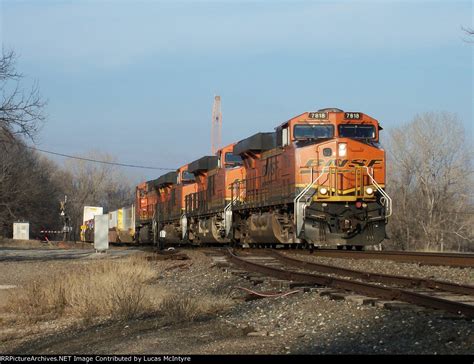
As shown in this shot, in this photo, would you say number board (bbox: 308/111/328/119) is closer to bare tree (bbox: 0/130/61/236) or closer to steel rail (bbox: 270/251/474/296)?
steel rail (bbox: 270/251/474/296)

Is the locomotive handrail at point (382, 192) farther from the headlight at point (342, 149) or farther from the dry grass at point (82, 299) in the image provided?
the dry grass at point (82, 299)

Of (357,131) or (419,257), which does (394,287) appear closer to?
(419,257)

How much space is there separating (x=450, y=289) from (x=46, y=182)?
68.3m

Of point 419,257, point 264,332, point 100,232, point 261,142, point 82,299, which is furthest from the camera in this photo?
point 100,232

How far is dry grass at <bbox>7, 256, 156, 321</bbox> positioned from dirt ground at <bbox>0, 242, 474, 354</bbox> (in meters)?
0.26

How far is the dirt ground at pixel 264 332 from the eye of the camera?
600 cm

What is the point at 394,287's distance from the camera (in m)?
9.66

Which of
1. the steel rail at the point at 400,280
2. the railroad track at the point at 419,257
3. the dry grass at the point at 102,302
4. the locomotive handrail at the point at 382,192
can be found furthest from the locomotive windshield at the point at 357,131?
the dry grass at the point at 102,302

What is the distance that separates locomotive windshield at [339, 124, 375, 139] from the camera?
1841 centimetres

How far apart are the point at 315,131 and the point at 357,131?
4.00 feet

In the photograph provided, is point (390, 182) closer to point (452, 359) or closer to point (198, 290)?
point (198, 290)

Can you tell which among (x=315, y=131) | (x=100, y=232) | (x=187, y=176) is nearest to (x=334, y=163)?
(x=315, y=131)

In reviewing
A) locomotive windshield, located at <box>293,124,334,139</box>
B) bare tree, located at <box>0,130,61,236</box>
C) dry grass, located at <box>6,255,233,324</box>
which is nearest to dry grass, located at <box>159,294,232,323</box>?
dry grass, located at <box>6,255,233,324</box>

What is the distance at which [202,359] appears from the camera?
5754 mm
